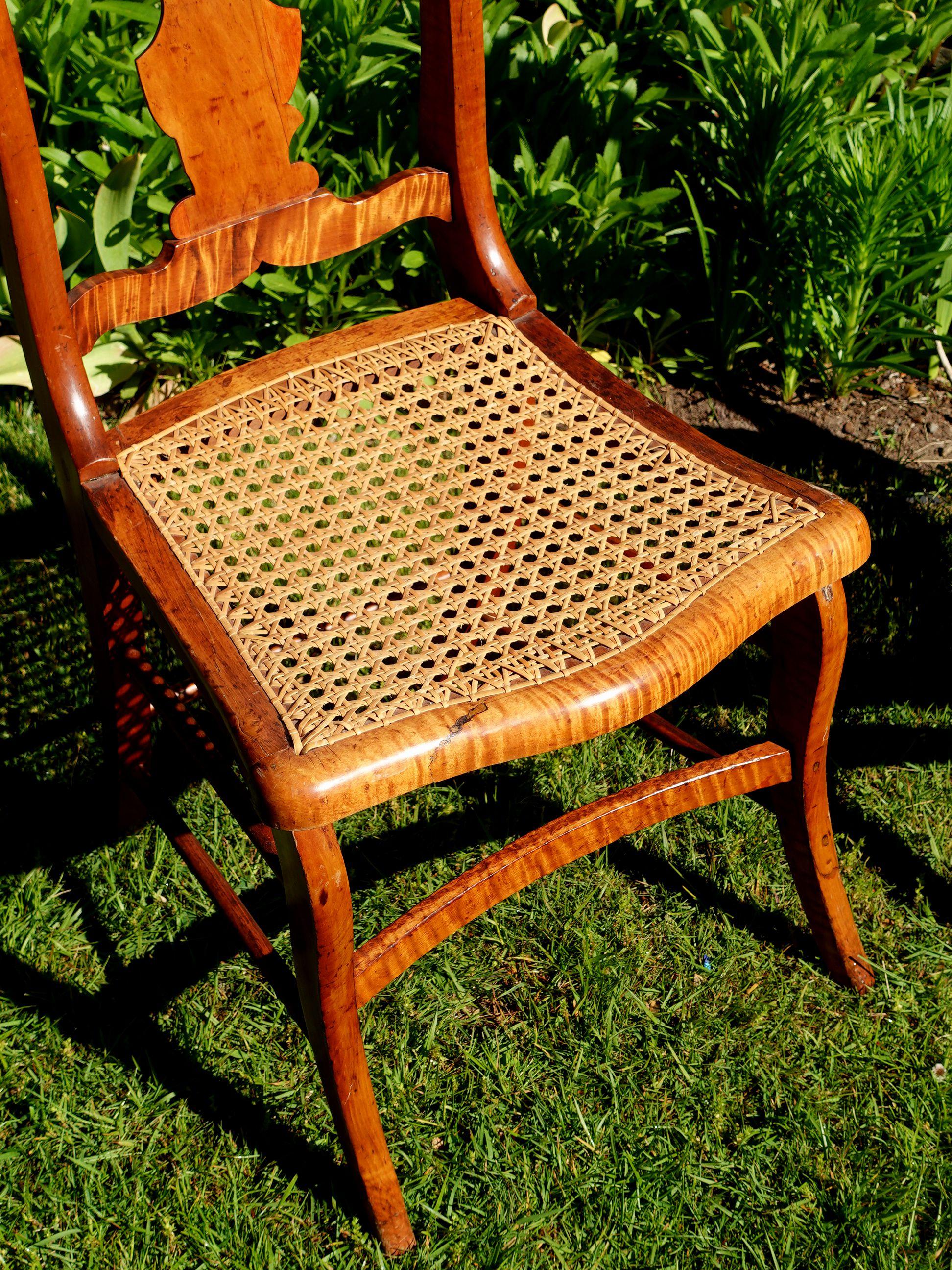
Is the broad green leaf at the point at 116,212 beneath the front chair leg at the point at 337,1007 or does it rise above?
above

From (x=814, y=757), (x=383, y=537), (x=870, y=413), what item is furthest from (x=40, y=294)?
(x=870, y=413)

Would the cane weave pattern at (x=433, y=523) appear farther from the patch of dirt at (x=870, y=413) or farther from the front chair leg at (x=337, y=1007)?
the patch of dirt at (x=870, y=413)

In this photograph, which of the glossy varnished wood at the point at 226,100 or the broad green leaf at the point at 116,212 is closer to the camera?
the glossy varnished wood at the point at 226,100

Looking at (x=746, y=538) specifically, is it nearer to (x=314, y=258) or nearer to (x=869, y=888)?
(x=314, y=258)

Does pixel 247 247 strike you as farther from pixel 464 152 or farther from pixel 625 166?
pixel 625 166

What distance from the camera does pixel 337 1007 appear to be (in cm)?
110

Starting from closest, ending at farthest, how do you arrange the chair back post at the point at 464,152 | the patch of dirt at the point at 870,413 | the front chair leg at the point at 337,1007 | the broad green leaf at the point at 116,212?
the front chair leg at the point at 337,1007 → the chair back post at the point at 464,152 → the broad green leaf at the point at 116,212 → the patch of dirt at the point at 870,413

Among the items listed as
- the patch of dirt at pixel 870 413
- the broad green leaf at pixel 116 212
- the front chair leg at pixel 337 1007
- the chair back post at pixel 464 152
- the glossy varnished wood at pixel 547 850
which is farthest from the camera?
the patch of dirt at pixel 870 413

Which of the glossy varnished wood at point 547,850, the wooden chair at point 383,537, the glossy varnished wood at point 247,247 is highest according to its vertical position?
the glossy varnished wood at point 247,247

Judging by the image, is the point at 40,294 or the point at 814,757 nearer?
the point at 40,294

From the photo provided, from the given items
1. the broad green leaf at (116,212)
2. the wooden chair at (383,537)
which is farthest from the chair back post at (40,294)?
the broad green leaf at (116,212)

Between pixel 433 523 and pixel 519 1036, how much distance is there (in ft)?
2.34

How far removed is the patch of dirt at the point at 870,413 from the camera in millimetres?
2365

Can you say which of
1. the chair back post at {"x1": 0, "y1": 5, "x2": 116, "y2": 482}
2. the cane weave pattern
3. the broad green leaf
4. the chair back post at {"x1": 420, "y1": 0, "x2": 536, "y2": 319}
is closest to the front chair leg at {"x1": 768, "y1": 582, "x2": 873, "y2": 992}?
the cane weave pattern
